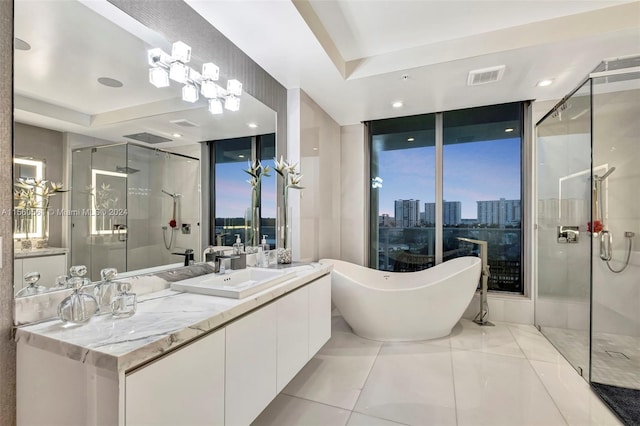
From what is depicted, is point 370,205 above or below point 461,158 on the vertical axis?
below

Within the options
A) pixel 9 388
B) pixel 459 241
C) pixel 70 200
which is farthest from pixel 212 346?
pixel 459 241

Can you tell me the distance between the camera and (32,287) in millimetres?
1157

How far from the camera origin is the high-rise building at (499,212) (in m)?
3.52

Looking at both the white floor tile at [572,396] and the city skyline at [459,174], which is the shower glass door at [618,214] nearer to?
the white floor tile at [572,396]

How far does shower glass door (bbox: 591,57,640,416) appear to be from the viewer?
8.84 feet

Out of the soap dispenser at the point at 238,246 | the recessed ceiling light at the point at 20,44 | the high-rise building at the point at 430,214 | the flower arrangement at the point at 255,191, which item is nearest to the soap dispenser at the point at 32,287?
the recessed ceiling light at the point at 20,44

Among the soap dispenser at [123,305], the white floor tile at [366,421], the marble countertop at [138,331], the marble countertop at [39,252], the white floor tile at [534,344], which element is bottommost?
the white floor tile at [366,421]

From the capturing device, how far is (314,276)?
222cm

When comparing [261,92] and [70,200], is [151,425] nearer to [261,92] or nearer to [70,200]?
[70,200]

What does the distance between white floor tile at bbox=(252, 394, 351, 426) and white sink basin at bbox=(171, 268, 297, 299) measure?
820 millimetres

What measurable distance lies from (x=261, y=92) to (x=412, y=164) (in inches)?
90.7

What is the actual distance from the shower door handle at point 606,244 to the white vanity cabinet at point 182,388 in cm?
365

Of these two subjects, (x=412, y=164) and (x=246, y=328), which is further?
(x=412, y=164)

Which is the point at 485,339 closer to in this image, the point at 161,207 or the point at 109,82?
the point at 161,207
